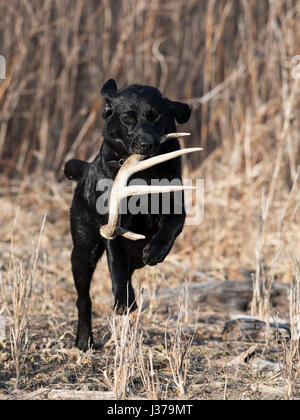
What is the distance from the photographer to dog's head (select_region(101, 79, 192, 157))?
2.89 meters

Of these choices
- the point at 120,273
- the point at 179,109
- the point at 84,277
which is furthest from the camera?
the point at 84,277

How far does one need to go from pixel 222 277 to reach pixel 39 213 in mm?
2250

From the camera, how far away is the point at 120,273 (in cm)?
292

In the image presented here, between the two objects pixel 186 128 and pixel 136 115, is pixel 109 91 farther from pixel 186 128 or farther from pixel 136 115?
pixel 186 128

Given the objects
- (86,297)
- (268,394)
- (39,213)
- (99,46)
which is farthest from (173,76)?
(268,394)

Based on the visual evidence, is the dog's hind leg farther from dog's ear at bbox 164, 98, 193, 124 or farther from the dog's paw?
dog's ear at bbox 164, 98, 193, 124

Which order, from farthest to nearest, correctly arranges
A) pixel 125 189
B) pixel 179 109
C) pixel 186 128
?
1. pixel 186 128
2. pixel 179 109
3. pixel 125 189

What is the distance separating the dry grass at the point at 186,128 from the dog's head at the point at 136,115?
1.25 meters

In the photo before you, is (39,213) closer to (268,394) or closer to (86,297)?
(86,297)

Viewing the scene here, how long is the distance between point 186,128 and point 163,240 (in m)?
4.43

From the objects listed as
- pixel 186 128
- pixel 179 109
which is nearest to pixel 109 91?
pixel 179 109

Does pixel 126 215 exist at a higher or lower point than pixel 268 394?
higher

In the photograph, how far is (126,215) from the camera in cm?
298

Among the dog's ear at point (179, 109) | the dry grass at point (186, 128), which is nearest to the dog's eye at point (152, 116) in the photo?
the dog's ear at point (179, 109)
